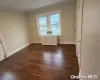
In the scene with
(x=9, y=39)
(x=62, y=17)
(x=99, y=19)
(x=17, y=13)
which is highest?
(x=17, y=13)

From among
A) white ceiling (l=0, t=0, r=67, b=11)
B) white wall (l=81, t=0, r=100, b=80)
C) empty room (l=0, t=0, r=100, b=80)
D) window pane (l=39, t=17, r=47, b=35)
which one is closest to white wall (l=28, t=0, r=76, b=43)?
empty room (l=0, t=0, r=100, b=80)

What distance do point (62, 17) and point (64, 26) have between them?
531mm

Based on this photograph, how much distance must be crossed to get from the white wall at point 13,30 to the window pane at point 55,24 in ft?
5.82

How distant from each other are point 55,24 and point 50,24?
12.8 inches

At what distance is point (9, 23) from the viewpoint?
4.04 metres

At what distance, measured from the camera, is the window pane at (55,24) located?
4839 mm

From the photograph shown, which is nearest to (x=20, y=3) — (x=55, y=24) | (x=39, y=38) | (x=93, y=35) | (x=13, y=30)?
(x=13, y=30)

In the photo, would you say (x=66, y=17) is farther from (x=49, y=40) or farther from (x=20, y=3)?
(x=20, y=3)

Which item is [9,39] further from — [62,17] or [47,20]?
[62,17]

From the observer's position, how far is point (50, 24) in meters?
5.04

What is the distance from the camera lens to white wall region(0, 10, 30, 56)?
3758mm

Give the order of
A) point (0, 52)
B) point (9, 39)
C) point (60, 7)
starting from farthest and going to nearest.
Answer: point (60, 7), point (9, 39), point (0, 52)

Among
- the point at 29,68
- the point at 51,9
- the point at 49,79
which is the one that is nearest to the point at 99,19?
the point at 49,79

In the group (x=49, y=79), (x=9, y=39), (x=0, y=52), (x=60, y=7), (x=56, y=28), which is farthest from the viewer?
(x=56, y=28)
